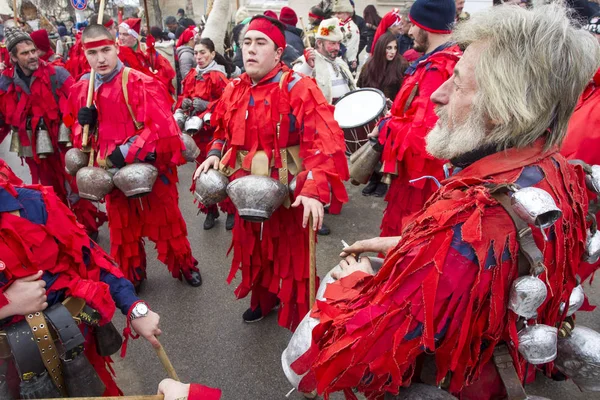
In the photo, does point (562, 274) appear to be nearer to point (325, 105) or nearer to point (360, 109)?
point (325, 105)

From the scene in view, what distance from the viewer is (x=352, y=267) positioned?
1.68m

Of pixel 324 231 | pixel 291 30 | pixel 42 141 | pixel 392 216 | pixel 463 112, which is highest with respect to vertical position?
pixel 463 112

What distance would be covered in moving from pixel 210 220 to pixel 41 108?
2120mm

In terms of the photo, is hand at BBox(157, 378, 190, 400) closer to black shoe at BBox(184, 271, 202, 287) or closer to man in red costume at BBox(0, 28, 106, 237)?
black shoe at BBox(184, 271, 202, 287)

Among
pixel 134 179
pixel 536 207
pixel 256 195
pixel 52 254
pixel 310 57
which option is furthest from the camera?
pixel 310 57

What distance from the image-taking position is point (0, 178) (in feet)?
5.27

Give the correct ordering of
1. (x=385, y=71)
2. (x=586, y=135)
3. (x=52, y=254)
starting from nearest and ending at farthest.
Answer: (x=52, y=254)
(x=586, y=135)
(x=385, y=71)

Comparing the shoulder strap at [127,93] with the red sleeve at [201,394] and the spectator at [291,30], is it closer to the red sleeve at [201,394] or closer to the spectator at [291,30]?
the red sleeve at [201,394]

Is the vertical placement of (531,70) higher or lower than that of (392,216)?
higher

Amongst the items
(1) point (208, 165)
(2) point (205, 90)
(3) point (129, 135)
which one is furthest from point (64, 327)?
(2) point (205, 90)

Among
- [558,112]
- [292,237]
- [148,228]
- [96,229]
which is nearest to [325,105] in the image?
[292,237]

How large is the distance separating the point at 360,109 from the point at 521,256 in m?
3.09

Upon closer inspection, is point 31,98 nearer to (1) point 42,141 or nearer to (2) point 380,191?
(1) point 42,141

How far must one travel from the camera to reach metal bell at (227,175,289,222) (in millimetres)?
2600
